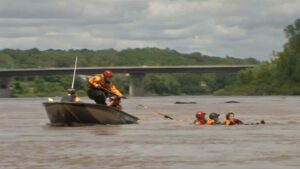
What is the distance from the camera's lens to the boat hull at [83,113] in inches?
1576

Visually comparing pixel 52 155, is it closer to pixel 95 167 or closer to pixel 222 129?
pixel 95 167

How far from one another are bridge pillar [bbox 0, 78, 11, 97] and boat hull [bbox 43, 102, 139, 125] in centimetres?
13275

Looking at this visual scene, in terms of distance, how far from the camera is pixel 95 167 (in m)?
24.1

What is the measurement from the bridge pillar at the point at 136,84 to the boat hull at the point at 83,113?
136 metres

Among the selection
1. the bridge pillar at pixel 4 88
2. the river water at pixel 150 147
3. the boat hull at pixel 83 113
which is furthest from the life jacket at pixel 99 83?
the bridge pillar at pixel 4 88

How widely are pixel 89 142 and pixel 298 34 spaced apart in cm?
14379

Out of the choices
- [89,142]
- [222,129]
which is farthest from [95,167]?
[222,129]

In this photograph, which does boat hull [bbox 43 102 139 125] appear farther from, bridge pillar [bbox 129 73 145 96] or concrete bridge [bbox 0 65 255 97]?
bridge pillar [bbox 129 73 145 96]

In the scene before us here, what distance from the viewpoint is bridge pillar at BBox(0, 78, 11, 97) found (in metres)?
173

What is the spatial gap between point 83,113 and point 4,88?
136380 millimetres

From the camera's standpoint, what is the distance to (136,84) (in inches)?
7087

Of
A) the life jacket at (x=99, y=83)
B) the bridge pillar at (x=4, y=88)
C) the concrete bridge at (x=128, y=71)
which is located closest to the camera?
the life jacket at (x=99, y=83)

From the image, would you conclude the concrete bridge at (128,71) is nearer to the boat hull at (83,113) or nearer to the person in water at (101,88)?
the boat hull at (83,113)

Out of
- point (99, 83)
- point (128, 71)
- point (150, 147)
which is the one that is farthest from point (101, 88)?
point (128, 71)
